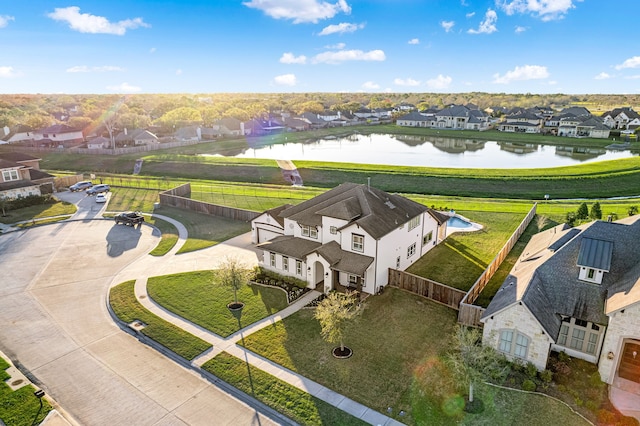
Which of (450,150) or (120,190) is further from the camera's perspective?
(450,150)

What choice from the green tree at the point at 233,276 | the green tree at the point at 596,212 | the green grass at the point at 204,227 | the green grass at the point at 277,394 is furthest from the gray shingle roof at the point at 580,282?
the green grass at the point at 204,227

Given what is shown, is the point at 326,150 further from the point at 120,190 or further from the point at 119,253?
the point at 119,253

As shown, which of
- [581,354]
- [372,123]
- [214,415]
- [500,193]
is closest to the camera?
[214,415]

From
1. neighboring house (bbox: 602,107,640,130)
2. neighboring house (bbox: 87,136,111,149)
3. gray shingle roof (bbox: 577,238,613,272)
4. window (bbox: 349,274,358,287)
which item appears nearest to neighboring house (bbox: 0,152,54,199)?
neighboring house (bbox: 87,136,111,149)

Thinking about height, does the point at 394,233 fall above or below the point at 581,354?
above

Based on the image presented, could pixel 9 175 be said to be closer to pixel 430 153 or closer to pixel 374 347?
pixel 374 347

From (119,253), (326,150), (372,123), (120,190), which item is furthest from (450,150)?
(119,253)

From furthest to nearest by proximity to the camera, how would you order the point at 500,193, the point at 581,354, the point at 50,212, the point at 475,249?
the point at 500,193, the point at 50,212, the point at 475,249, the point at 581,354
